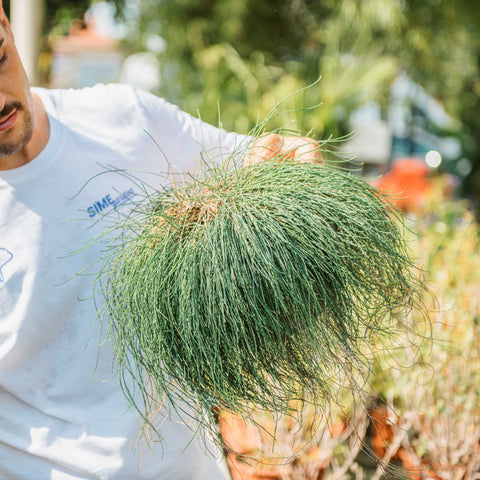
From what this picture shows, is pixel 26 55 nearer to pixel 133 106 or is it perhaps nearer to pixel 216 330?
pixel 133 106

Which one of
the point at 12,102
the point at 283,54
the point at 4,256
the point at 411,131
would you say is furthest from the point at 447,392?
the point at 411,131

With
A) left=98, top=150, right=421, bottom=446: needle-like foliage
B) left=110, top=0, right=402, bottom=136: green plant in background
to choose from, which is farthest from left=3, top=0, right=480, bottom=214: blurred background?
left=98, top=150, right=421, bottom=446: needle-like foliage

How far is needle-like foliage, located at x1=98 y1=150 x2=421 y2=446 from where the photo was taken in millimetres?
908

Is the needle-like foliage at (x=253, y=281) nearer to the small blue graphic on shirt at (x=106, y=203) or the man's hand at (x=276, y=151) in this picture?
the man's hand at (x=276, y=151)

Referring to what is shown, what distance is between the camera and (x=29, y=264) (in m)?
1.25

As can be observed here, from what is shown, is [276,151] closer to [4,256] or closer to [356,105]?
[4,256]

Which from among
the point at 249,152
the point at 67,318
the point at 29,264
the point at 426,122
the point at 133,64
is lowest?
the point at 426,122

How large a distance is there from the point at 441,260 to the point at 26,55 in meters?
2.59

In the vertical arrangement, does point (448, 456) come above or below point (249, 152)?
below

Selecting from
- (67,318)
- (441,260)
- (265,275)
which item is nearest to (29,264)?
(67,318)

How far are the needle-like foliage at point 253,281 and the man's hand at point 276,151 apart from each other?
0.18 ft

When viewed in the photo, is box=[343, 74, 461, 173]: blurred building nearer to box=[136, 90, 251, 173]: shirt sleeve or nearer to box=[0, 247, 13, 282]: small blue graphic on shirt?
box=[136, 90, 251, 173]: shirt sleeve

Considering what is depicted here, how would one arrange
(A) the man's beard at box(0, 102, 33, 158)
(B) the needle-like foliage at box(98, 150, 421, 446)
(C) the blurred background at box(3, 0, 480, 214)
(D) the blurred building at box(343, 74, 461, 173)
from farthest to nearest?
(D) the blurred building at box(343, 74, 461, 173), (C) the blurred background at box(3, 0, 480, 214), (A) the man's beard at box(0, 102, 33, 158), (B) the needle-like foliage at box(98, 150, 421, 446)

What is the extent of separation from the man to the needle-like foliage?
252mm
